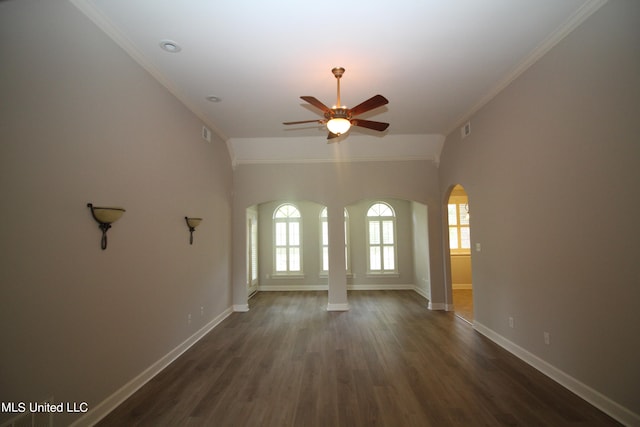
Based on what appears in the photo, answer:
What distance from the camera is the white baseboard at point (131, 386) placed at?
246 centimetres

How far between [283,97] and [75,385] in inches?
146

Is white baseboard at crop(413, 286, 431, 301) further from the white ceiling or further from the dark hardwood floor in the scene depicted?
the white ceiling

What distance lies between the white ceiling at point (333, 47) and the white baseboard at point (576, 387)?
126 inches

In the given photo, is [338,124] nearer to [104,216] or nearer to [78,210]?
[104,216]

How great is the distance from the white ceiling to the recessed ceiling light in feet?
0.15

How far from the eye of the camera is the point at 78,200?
7.80ft

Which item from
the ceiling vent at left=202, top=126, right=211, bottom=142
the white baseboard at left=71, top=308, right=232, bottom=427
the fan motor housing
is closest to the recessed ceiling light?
the fan motor housing

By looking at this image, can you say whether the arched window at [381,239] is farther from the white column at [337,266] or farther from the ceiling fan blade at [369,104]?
the ceiling fan blade at [369,104]

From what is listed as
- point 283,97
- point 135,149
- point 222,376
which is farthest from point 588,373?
point 135,149

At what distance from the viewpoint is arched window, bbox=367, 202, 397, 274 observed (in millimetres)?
8461

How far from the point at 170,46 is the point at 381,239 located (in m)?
6.73

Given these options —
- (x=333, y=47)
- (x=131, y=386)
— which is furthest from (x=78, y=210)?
(x=333, y=47)

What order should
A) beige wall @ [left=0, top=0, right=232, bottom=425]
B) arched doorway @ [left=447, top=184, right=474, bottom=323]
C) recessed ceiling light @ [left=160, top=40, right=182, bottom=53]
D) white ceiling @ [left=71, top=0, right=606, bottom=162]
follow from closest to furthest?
beige wall @ [left=0, top=0, right=232, bottom=425]
white ceiling @ [left=71, top=0, right=606, bottom=162]
recessed ceiling light @ [left=160, top=40, right=182, bottom=53]
arched doorway @ [left=447, top=184, right=474, bottom=323]

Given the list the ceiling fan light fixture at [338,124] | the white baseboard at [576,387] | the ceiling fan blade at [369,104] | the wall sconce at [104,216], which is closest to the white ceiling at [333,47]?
the ceiling fan blade at [369,104]
